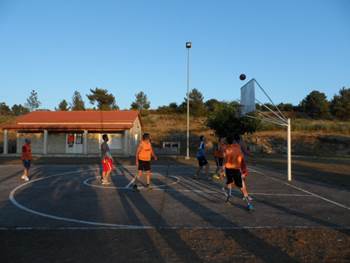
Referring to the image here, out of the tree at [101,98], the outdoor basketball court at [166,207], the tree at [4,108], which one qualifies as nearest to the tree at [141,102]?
the tree at [101,98]

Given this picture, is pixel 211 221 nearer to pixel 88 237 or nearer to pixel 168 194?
pixel 88 237

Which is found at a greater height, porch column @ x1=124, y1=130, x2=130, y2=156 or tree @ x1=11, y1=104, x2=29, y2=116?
tree @ x1=11, y1=104, x2=29, y2=116

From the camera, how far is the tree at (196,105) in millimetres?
73688

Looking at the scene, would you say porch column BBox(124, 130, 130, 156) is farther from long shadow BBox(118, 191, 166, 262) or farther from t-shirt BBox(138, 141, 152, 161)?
long shadow BBox(118, 191, 166, 262)

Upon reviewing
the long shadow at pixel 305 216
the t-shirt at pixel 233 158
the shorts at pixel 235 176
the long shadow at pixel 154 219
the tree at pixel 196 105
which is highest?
the tree at pixel 196 105

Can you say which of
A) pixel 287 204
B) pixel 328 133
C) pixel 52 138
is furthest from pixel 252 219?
pixel 328 133

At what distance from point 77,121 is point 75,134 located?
147 cm

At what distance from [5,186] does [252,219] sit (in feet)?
29.1

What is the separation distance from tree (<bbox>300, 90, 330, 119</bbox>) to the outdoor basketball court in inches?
2734

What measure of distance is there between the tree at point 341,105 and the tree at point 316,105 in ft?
5.26

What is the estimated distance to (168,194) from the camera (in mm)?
10859

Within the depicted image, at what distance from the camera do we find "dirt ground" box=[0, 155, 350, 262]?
205 inches

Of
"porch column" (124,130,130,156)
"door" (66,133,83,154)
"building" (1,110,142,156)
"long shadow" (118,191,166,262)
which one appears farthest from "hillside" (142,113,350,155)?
"long shadow" (118,191,166,262)

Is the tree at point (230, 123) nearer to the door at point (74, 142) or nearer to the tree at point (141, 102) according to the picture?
the door at point (74, 142)
